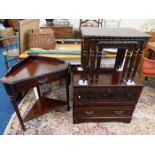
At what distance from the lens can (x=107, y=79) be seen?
4.96ft

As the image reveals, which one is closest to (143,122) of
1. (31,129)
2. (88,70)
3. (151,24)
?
(88,70)

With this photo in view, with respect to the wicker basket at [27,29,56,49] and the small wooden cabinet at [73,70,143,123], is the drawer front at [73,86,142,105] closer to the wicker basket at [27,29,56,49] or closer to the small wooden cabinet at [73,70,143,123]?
the small wooden cabinet at [73,70,143,123]

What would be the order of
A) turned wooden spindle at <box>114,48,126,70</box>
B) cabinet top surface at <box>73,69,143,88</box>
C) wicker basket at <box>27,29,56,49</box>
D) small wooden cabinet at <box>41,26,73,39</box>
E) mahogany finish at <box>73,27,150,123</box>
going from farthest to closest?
small wooden cabinet at <box>41,26,73,39</box> → wicker basket at <box>27,29,56,49</box> → turned wooden spindle at <box>114,48,126,70</box> → cabinet top surface at <box>73,69,143,88</box> → mahogany finish at <box>73,27,150,123</box>

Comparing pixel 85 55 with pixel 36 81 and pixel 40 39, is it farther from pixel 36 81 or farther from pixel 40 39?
pixel 40 39

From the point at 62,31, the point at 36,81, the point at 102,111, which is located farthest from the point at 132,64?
the point at 62,31

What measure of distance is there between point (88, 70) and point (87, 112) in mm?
517

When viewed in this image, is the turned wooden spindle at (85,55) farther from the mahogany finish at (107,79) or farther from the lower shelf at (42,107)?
the lower shelf at (42,107)

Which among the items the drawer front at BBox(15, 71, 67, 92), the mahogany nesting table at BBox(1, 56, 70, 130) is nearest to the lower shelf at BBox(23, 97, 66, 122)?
the mahogany nesting table at BBox(1, 56, 70, 130)

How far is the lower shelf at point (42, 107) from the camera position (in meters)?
1.74

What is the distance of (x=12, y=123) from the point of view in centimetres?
169

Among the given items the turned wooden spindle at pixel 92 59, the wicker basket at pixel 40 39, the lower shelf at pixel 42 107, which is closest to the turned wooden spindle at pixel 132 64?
the turned wooden spindle at pixel 92 59

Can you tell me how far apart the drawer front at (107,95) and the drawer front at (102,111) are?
0.26 feet

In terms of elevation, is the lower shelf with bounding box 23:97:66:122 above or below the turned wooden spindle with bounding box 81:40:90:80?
below

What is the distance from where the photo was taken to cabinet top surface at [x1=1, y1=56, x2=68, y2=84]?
1.31m
